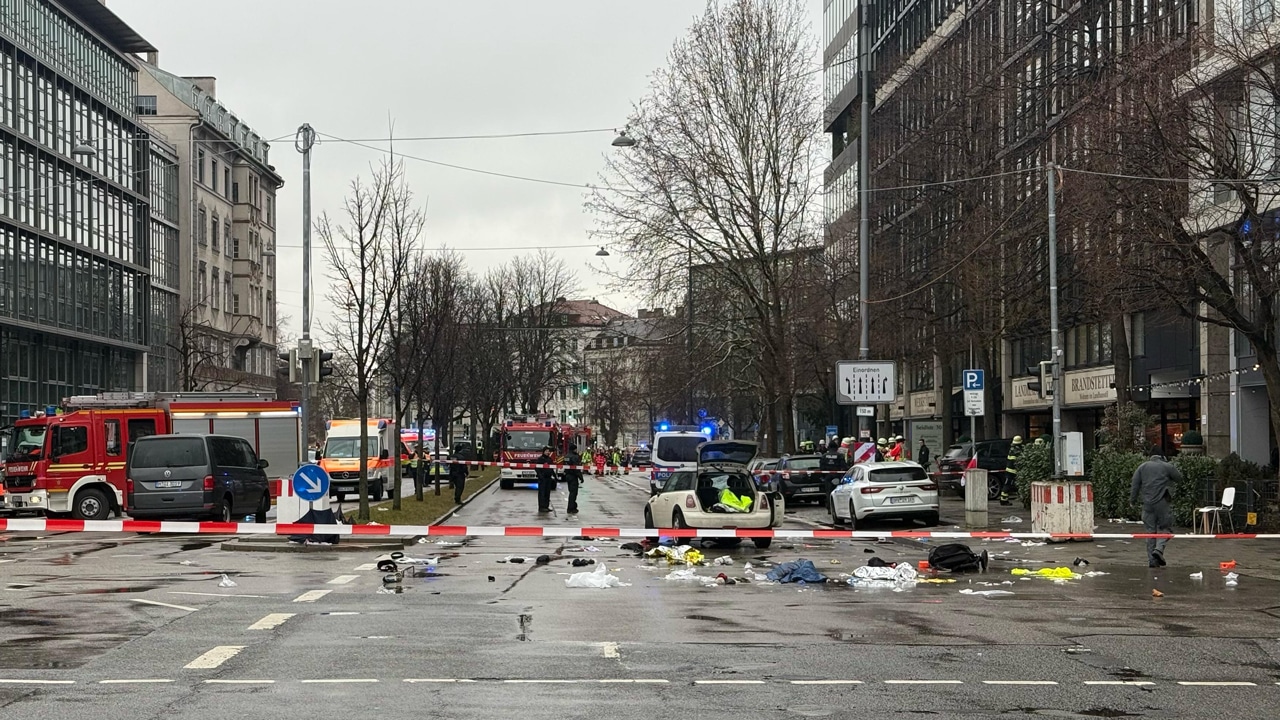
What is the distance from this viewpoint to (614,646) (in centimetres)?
1158

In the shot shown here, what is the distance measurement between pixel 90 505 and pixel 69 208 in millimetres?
32945

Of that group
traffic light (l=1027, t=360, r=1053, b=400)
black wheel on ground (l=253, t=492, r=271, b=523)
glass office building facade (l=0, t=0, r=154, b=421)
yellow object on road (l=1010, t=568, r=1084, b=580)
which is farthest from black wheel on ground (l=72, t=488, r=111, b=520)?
glass office building facade (l=0, t=0, r=154, b=421)

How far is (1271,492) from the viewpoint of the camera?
85.6ft

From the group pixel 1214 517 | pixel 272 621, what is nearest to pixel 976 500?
pixel 1214 517

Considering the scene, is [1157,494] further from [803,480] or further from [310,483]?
[803,480]

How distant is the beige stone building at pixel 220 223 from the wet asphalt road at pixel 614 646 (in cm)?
5126

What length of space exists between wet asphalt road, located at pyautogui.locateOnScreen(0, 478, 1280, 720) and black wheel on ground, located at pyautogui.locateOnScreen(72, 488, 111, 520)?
1161cm

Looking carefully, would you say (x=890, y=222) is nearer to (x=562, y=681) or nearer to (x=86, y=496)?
(x=86, y=496)

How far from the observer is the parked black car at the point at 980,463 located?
135 feet

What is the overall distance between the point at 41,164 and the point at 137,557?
3993 centimetres

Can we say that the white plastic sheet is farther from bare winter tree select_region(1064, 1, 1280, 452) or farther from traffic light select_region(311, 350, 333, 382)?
traffic light select_region(311, 350, 333, 382)

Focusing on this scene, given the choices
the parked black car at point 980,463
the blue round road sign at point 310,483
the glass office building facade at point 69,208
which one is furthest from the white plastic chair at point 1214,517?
the glass office building facade at point 69,208

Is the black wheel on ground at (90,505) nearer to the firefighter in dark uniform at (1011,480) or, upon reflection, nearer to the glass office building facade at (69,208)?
the firefighter in dark uniform at (1011,480)

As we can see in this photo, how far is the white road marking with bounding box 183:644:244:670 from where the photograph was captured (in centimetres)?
1032
